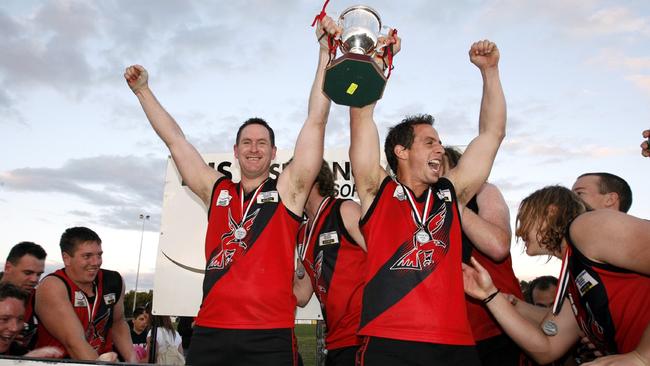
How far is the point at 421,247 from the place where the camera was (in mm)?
3092

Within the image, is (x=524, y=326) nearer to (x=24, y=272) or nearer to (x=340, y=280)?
(x=340, y=280)

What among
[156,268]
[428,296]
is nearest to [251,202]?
[428,296]

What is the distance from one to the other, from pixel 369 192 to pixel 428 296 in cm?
75

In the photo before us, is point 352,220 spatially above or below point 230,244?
above

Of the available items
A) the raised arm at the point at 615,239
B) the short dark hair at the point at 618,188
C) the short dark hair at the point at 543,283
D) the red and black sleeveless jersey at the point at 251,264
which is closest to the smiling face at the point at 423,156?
the red and black sleeveless jersey at the point at 251,264

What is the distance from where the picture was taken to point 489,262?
416 cm

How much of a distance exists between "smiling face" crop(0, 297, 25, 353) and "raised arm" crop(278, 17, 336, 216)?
2.45m

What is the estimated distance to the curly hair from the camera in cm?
302

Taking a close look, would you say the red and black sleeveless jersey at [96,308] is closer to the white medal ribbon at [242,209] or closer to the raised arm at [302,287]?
the raised arm at [302,287]

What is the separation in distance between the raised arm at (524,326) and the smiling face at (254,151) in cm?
180

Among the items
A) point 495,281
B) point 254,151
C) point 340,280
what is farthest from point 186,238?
point 495,281

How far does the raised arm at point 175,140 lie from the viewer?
4312mm

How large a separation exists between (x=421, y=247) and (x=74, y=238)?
3.65 meters

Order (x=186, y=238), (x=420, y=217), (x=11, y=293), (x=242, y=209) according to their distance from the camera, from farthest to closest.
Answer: (x=186, y=238) → (x=11, y=293) → (x=242, y=209) → (x=420, y=217)
